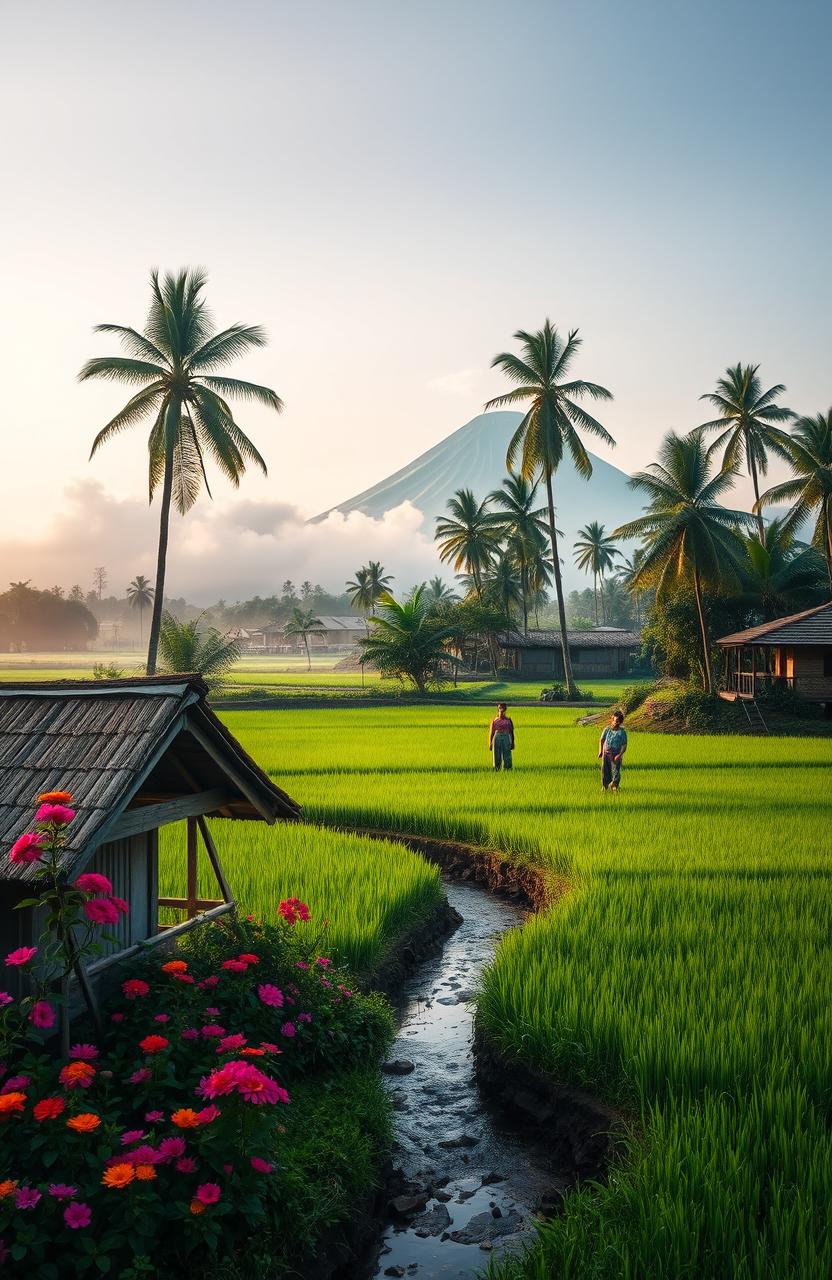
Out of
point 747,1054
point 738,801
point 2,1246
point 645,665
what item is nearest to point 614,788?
point 738,801

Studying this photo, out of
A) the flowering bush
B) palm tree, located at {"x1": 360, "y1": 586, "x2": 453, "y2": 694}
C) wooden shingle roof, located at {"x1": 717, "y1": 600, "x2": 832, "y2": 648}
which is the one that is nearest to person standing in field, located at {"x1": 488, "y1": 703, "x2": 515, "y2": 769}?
the flowering bush

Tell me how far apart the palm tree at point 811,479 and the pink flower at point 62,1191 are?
1442 inches

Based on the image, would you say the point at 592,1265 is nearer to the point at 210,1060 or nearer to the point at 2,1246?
the point at 210,1060

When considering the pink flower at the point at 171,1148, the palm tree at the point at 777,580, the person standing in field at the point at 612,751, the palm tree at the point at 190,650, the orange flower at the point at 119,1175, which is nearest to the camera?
the orange flower at the point at 119,1175

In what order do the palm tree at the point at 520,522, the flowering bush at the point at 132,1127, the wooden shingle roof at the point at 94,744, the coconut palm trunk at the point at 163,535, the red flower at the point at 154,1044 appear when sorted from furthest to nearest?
1. the palm tree at the point at 520,522
2. the coconut palm trunk at the point at 163,535
3. the wooden shingle roof at the point at 94,744
4. the red flower at the point at 154,1044
5. the flowering bush at the point at 132,1127

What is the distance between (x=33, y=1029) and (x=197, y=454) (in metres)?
24.8

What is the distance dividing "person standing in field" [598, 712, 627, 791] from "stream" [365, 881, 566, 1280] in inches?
277

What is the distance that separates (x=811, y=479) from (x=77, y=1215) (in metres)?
37.6

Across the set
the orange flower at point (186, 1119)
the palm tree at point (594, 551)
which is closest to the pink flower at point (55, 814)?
the orange flower at point (186, 1119)

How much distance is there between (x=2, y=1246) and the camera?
3264 millimetres

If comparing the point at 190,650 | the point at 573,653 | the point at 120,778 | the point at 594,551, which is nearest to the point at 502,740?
the point at 120,778

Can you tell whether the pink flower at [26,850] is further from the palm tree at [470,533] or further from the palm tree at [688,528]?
the palm tree at [470,533]

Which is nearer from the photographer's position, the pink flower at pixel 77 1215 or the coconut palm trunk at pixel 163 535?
the pink flower at pixel 77 1215

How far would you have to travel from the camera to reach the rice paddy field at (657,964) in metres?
3.89
